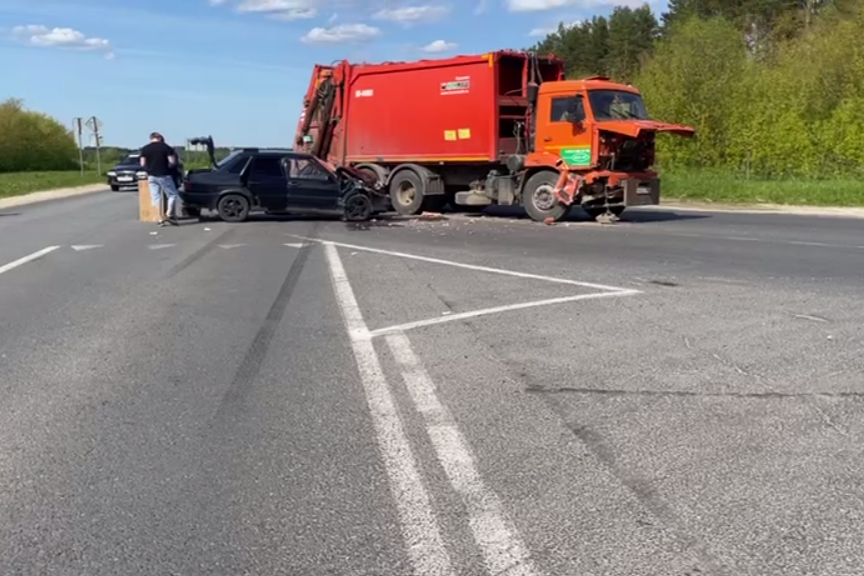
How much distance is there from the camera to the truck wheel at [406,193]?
73.7ft

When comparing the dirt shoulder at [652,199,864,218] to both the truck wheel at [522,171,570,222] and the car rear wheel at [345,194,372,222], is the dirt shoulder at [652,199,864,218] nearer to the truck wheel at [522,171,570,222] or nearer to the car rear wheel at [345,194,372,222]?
the truck wheel at [522,171,570,222]

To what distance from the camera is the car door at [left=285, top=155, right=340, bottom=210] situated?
66.1 ft

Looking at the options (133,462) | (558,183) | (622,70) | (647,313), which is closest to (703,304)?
(647,313)

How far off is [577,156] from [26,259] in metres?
10.7

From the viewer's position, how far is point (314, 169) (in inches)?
798

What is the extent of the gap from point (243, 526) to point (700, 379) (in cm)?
360

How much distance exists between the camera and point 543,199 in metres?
20.5

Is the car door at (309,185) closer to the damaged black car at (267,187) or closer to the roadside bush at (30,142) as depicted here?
the damaged black car at (267,187)

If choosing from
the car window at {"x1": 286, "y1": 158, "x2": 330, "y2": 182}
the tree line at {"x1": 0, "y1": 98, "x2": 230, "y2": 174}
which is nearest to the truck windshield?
the car window at {"x1": 286, "y1": 158, "x2": 330, "y2": 182}

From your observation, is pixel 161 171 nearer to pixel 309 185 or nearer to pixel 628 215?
pixel 309 185

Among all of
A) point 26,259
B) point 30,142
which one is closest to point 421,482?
point 26,259

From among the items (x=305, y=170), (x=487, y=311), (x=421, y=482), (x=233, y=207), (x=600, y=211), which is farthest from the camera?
(x=600, y=211)

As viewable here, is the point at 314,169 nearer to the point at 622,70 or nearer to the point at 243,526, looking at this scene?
the point at 243,526

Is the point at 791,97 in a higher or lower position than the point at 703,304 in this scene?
higher
